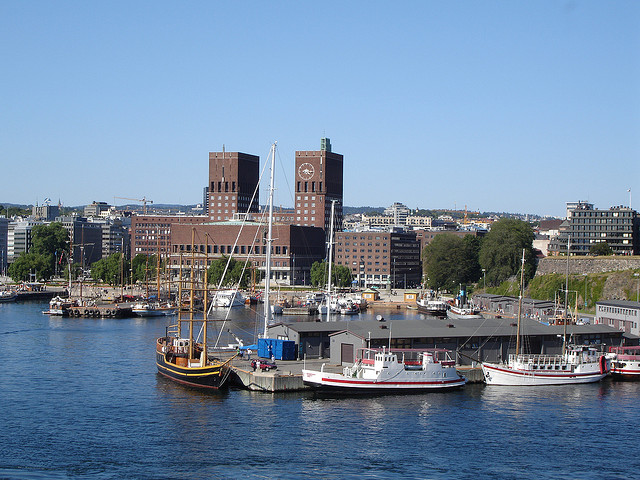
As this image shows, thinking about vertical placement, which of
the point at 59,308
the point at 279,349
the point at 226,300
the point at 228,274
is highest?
the point at 228,274

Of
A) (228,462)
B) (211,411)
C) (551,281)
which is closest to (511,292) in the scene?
(551,281)

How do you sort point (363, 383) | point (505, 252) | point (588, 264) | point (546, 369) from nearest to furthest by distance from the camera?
1. point (363, 383)
2. point (546, 369)
3. point (588, 264)
4. point (505, 252)

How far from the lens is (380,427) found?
42812 mm

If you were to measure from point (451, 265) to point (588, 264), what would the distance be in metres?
32.4

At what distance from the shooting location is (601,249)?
128m

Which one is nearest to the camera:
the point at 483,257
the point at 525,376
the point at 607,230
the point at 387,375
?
the point at 387,375

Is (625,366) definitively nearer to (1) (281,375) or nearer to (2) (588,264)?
(1) (281,375)

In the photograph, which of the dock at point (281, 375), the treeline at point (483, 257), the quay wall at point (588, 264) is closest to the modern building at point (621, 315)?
the dock at point (281, 375)

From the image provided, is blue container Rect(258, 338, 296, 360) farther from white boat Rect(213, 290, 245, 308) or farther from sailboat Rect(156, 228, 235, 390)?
white boat Rect(213, 290, 245, 308)

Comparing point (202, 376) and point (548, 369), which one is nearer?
point (202, 376)

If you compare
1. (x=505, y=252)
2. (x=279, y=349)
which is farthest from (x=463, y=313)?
(x=279, y=349)

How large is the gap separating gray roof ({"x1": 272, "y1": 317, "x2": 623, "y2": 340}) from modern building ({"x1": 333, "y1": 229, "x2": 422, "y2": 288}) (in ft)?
386

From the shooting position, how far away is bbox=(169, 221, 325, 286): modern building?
181125mm

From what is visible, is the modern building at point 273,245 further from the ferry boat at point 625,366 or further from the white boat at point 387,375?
the white boat at point 387,375
